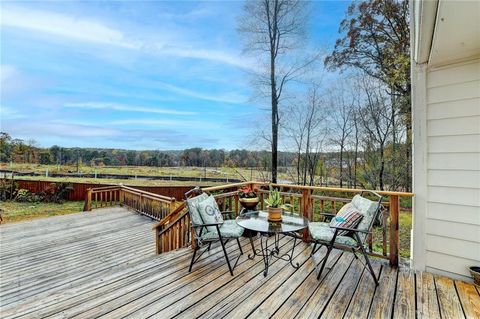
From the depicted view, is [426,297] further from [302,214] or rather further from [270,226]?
[302,214]

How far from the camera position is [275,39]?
7.64m

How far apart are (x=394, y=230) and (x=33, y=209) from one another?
550 inches

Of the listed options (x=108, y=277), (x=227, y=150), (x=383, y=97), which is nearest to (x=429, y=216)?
(x=108, y=277)

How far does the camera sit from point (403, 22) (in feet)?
22.1

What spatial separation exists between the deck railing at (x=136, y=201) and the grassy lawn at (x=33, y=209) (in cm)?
230

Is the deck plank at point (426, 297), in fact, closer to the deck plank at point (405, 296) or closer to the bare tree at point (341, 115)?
the deck plank at point (405, 296)

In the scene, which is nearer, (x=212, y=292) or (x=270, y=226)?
(x=212, y=292)

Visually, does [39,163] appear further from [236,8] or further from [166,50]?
[236,8]

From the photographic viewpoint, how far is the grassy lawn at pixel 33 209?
32.3 feet

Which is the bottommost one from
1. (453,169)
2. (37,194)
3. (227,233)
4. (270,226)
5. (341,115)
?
(37,194)

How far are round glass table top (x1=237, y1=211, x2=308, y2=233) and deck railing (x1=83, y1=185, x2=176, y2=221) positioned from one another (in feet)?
11.8

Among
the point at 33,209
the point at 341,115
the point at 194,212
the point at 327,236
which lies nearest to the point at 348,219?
the point at 327,236

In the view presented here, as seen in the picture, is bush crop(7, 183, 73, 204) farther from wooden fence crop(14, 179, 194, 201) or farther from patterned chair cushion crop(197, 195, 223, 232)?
patterned chair cushion crop(197, 195, 223, 232)

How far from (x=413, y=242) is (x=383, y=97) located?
5217mm
